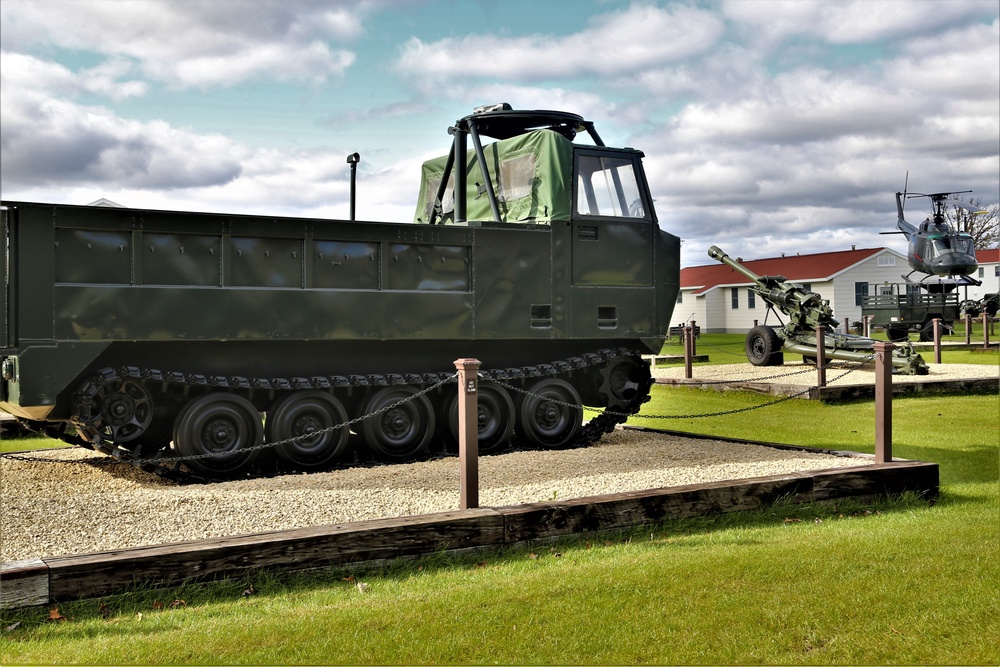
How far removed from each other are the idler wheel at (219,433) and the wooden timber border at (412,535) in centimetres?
316

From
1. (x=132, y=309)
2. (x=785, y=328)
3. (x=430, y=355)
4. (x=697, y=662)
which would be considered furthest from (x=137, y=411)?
(x=785, y=328)

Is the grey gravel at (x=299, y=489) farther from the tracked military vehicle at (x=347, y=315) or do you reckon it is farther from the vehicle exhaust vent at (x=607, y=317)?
the vehicle exhaust vent at (x=607, y=317)

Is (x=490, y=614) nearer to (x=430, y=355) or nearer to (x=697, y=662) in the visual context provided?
(x=697, y=662)

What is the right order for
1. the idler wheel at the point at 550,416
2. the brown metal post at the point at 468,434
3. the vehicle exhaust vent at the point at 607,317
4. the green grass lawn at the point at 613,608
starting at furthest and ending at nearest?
the vehicle exhaust vent at the point at 607,317 → the idler wheel at the point at 550,416 → the brown metal post at the point at 468,434 → the green grass lawn at the point at 613,608

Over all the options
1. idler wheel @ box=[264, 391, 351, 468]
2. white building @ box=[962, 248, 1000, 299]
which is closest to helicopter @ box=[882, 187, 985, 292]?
white building @ box=[962, 248, 1000, 299]

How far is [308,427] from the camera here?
9672 mm

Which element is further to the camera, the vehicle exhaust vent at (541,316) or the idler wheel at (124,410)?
the vehicle exhaust vent at (541,316)

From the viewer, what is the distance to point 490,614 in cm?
526

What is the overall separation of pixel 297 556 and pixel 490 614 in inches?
55.2

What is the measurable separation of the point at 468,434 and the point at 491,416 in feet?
11.5

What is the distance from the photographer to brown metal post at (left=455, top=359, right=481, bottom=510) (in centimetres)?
700

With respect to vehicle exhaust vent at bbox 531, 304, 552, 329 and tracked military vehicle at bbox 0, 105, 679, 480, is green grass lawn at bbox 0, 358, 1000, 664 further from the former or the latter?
vehicle exhaust vent at bbox 531, 304, 552, 329

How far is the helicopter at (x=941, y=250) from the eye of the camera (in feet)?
119

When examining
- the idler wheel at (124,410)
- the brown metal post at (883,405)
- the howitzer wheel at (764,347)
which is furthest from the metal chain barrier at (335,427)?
the howitzer wheel at (764,347)
